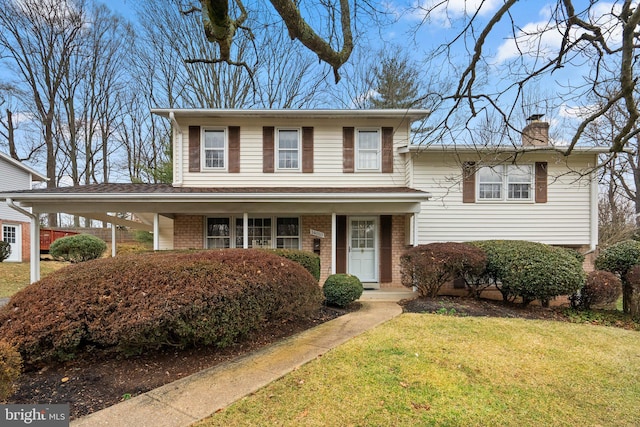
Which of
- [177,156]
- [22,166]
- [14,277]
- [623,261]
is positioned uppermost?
[22,166]

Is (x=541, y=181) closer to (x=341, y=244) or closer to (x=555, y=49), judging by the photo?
(x=341, y=244)

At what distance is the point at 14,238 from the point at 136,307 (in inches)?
762

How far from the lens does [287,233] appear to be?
9.73m

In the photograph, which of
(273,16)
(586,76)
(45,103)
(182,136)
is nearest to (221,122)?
(182,136)

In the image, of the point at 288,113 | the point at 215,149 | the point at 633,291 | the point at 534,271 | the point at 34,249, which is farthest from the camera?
the point at 215,149

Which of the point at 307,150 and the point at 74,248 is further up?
the point at 307,150

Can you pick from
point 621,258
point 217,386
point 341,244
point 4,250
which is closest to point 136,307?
point 217,386

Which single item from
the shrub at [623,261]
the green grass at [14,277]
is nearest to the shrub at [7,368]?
the green grass at [14,277]

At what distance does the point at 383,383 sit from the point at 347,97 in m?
15.4

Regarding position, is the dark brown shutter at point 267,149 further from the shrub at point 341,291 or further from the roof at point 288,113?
the shrub at point 341,291

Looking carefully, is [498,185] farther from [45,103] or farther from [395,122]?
[45,103]

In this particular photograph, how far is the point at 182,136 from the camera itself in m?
9.70

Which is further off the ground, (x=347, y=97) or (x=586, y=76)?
(x=347, y=97)

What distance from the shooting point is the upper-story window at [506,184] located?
945 cm
